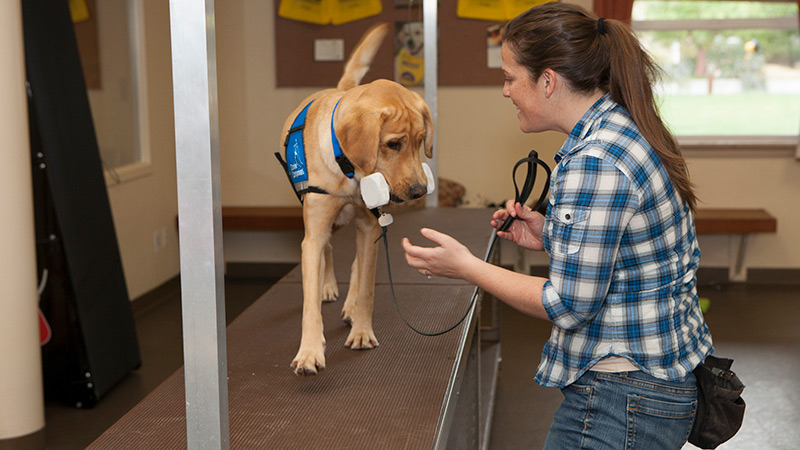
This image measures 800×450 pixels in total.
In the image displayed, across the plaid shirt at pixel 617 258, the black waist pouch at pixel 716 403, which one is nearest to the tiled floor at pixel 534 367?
the black waist pouch at pixel 716 403

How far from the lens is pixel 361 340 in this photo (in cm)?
183

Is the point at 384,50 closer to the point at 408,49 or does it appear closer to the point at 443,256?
the point at 408,49

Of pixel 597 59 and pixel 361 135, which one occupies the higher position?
pixel 597 59

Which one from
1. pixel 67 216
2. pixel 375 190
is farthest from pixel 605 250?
pixel 67 216

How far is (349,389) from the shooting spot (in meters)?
1.57

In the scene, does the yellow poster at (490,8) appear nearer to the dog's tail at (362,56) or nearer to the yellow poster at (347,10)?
the yellow poster at (347,10)

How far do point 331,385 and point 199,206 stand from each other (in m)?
0.69

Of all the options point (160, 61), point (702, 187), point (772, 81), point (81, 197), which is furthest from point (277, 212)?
point (772, 81)

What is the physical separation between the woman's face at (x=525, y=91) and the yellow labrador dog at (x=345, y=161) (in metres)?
0.28

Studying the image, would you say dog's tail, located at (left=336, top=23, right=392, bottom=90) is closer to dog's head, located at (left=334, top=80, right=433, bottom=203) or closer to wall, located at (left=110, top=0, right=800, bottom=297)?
dog's head, located at (left=334, top=80, right=433, bottom=203)

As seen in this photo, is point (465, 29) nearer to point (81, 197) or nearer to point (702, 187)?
point (702, 187)

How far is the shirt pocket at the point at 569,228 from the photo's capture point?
115 cm

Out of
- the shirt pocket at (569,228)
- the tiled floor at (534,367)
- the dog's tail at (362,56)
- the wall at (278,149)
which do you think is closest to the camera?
the shirt pocket at (569,228)

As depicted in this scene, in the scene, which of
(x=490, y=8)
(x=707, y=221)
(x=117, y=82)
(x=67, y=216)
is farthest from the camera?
(x=490, y=8)
